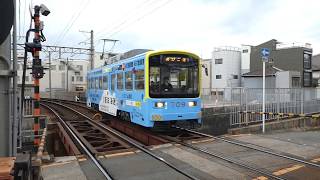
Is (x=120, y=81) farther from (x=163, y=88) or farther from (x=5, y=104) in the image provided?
(x=5, y=104)

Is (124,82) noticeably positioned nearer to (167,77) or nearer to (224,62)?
(167,77)

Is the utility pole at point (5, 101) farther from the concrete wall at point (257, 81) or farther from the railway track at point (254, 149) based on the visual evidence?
the concrete wall at point (257, 81)

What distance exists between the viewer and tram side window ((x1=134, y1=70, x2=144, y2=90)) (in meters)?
12.2

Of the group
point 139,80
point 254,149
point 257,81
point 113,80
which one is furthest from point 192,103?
point 257,81

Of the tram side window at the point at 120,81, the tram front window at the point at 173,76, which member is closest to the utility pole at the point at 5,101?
the tram front window at the point at 173,76

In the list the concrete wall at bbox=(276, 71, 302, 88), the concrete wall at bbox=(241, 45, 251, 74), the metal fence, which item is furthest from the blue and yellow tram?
the concrete wall at bbox=(241, 45, 251, 74)

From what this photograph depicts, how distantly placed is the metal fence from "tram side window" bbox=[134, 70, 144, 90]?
5771mm

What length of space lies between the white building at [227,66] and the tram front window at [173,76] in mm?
39352

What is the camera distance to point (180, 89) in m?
12.4

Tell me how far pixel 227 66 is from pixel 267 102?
109 feet

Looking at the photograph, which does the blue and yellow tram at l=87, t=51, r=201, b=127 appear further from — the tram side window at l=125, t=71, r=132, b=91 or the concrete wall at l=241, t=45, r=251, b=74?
the concrete wall at l=241, t=45, r=251, b=74

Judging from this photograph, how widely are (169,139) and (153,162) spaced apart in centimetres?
303

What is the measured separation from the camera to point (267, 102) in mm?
19344

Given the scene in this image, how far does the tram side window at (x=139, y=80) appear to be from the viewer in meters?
12.2
